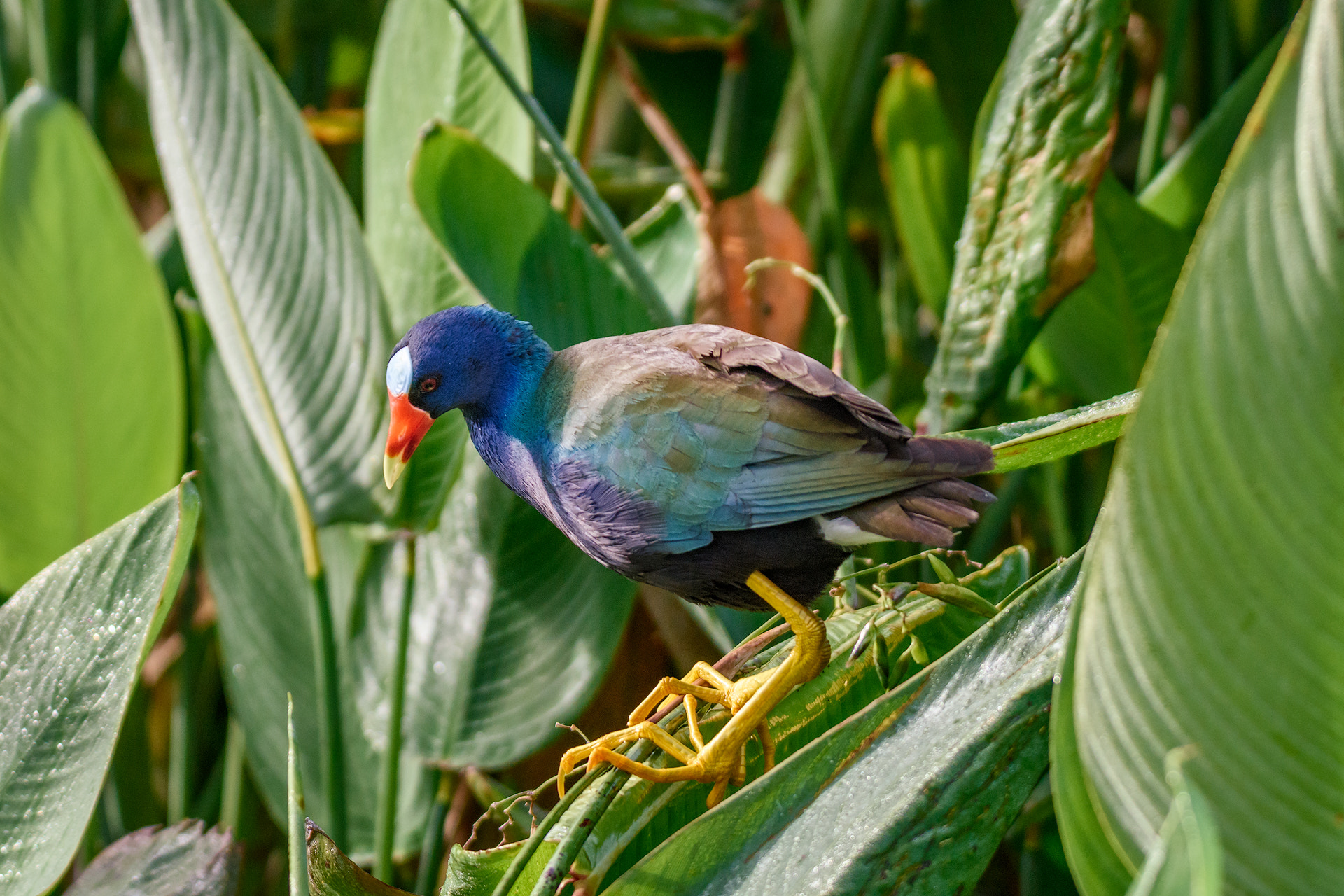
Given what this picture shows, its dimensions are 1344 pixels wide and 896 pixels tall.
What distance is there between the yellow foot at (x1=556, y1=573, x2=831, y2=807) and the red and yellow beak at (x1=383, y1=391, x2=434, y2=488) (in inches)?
10.5

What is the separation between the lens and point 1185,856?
330 millimetres

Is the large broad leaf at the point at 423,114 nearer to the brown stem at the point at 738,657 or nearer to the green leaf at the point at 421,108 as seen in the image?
the green leaf at the point at 421,108

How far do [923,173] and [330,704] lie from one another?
0.79 m

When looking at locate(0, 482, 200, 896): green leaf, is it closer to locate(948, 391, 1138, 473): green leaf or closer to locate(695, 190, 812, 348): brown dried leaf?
locate(948, 391, 1138, 473): green leaf

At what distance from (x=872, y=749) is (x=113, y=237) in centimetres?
91

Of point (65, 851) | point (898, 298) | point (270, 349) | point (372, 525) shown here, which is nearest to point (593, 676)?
point (372, 525)

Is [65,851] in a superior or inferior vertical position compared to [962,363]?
inferior

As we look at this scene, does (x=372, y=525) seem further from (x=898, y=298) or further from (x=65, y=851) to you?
(x=898, y=298)

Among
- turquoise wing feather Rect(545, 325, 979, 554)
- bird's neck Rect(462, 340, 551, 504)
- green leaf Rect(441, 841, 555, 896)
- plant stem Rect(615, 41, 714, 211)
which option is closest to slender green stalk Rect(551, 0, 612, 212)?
plant stem Rect(615, 41, 714, 211)

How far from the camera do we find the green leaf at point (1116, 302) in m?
1.04

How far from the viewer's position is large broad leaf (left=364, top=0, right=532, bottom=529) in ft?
3.66

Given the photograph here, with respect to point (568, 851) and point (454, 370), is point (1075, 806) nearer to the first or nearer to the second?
point (568, 851)

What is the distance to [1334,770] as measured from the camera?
422 mm

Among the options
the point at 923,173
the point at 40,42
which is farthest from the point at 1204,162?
the point at 40,42
